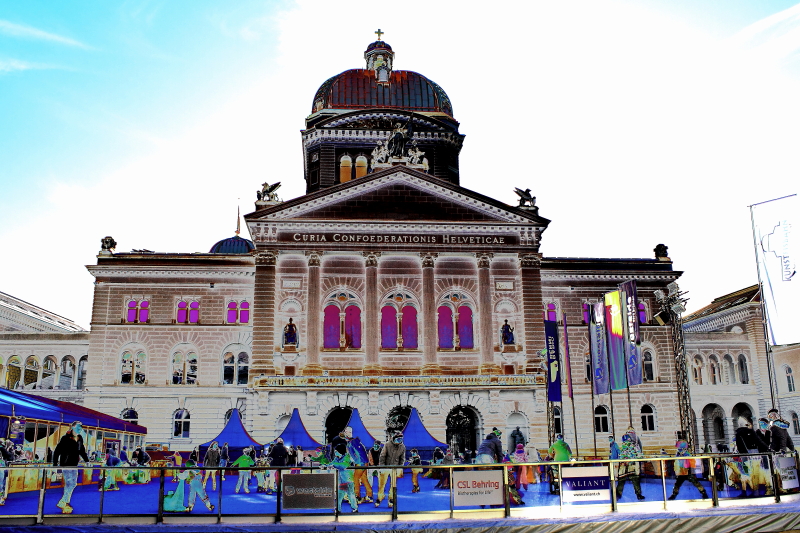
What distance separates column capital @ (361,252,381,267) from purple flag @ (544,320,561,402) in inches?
415

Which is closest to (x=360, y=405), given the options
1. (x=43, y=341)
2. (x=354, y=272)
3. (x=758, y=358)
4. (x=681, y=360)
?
(x=354, y=272)

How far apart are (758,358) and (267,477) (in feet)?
148

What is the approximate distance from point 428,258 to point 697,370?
22.4 metres

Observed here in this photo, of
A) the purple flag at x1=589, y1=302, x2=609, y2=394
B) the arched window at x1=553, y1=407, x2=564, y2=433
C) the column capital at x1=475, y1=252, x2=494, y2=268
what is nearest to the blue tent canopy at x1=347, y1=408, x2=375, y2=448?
the purple flag at x1=589, y1=302, x2=609, y2=394

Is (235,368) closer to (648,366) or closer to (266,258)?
(266,258)

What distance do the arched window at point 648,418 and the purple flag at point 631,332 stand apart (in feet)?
50.7

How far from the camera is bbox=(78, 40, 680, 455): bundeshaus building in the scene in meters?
41.8

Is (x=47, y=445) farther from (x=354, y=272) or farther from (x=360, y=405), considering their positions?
(x=354, y=272)

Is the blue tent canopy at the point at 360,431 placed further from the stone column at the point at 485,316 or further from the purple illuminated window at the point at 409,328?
the stone column at the point at 485,316

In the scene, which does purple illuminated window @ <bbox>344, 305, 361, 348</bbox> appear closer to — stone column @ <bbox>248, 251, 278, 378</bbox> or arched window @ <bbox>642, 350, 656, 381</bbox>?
stone column @ <bbox>248, 251, 278, 378</bbox>

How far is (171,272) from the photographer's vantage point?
48.3 metres

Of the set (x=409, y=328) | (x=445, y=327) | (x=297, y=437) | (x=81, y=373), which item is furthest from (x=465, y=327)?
(x=81, y=373)

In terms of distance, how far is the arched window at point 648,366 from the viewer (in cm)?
4844

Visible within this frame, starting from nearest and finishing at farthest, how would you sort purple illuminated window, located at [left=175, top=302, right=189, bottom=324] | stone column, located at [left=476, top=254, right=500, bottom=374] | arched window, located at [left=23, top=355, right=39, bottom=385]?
stone column, located at [left=476, top=254, right=500, bottom=374] < purple illuminated window, located at [left=175, top=302, right=189, bottom=324] < arched window, located at [left=23, top=355, right=39, bottom=385]
